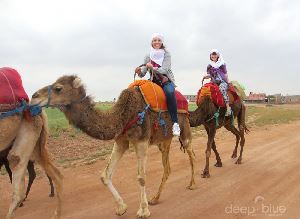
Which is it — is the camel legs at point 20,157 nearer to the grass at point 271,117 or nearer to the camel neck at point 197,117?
the camel neck at point 197,117

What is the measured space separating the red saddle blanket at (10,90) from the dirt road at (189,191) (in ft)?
6.70

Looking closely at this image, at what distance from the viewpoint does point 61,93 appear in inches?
254

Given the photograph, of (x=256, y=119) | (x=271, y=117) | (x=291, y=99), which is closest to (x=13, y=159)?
(x=256, y=119)

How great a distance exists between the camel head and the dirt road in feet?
6.83

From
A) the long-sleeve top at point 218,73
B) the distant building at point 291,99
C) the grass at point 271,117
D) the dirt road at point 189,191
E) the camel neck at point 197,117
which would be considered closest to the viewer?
the dirt road at point 189,191

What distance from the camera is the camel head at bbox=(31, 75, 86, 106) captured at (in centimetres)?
637

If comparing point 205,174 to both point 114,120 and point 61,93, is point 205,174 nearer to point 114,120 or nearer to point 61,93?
point 114,120

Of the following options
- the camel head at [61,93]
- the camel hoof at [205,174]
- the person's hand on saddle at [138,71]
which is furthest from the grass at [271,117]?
the camel head at [61,93]

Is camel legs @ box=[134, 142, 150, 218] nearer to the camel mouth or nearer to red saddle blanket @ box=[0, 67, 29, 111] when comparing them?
the camel mouth

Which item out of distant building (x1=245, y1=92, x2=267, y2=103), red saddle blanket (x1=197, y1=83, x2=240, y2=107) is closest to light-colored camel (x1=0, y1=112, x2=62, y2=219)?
red saddle blanket (x1=197, y1=83, x2=240, y2=107)

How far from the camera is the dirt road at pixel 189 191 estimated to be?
7441mm

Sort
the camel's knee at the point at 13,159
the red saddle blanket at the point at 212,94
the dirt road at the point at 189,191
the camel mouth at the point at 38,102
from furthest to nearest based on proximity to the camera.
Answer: the red saddle blanket at the point at 212,94, the dirt road at the point at 189,191, the camel's knee at the point at 13,159, the camel mouth at the point at 38,102

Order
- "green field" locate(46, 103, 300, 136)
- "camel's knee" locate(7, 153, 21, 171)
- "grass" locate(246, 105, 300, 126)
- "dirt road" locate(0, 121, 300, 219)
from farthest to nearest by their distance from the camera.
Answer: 1. "grass" locate(246, 105, 300, 126)
2. "green field" locate(46, 103, 300, 136)
3. "dirt road" locate(0, 121, 300, 219)
4. "camel's knee" locate(7, 153, 21, 171)

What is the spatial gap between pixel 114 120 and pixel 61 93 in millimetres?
1013
